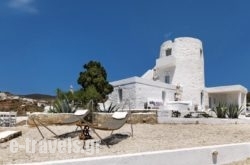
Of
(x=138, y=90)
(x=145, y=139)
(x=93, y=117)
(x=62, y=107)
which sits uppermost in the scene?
(x=138, y=90)

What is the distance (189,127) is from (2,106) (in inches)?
578

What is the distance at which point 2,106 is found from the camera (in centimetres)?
2314

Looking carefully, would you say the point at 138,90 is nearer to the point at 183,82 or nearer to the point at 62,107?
the point at 183,82

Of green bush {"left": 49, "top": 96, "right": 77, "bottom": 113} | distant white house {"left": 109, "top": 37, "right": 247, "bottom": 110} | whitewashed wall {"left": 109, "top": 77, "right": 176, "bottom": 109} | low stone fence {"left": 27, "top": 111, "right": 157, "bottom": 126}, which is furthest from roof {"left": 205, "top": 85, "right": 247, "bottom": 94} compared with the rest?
green bush {"left": 49, "top": 96, "right": 77, "bottom": 113}

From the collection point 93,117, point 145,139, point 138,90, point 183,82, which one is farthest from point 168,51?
point 145,139

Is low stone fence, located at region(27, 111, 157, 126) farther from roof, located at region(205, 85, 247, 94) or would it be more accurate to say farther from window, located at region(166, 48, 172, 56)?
roof, located at region(205, 85, 247, 94)

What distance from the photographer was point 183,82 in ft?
104

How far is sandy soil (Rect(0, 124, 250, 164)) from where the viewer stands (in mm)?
7758

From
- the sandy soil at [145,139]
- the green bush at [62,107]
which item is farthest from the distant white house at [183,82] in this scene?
the sandy soil at [145,139]

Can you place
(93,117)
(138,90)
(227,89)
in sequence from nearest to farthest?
1. (93,117)
2. (138,90)
3. (227,89)

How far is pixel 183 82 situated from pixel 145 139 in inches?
879

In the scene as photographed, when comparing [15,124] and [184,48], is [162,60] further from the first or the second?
[15,124]

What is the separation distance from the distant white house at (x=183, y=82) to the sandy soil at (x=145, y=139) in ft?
51.7

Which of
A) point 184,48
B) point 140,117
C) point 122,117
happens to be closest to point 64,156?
point 122,117
